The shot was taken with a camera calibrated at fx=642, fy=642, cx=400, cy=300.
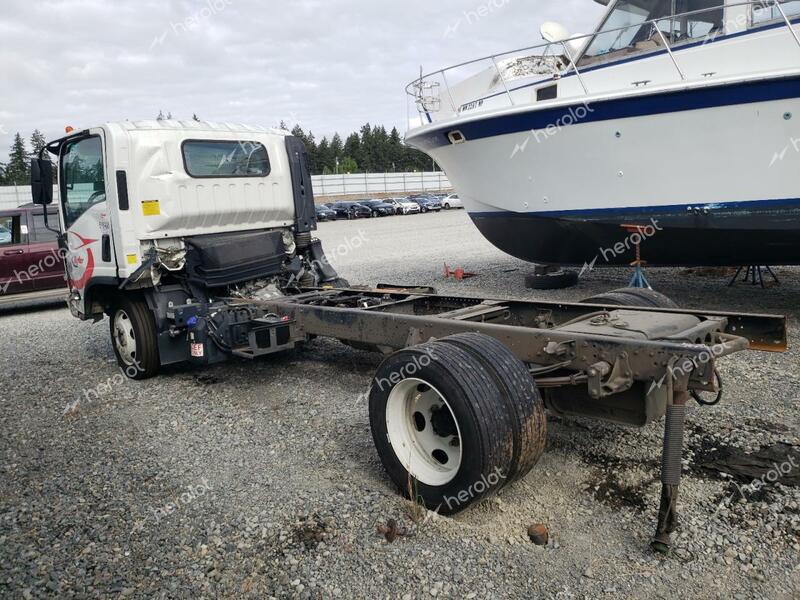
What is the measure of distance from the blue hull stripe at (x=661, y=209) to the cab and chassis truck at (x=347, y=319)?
2379 millimetres

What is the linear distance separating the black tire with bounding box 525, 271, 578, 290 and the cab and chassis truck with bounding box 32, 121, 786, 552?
4067mm

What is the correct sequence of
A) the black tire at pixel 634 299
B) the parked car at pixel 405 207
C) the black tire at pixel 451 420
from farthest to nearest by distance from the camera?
1. the parked car at pixel 405 207
2. the black tire at pixel 634 299
3. the black tire at pixel 451 420

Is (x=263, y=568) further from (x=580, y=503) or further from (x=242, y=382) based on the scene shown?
(x=242, y=382)

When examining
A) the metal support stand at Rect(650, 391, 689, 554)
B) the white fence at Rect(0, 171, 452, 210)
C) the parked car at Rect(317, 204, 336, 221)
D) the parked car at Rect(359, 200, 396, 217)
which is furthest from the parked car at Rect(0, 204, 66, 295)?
the white fence at Rect(0, 171, 452, 210)

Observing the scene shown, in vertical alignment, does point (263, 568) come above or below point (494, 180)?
below

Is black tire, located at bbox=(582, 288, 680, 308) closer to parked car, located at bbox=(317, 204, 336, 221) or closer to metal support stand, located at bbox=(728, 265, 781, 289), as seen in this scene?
metal support stand, located at bbox=(728, 265, 781, 289)

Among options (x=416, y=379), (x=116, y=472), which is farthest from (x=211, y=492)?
(x=416, y=379)

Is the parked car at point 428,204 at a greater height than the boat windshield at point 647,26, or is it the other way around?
the boat windshield at point 647,26

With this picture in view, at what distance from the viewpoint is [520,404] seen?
321 cm

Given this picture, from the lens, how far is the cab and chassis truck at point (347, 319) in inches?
126

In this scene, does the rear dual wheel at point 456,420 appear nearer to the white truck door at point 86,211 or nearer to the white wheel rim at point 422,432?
the white wheel rim at point 422,432

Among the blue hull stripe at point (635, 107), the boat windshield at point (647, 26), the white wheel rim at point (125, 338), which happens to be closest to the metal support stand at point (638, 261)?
the blue hull stripe at point (635, 107)

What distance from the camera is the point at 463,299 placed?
5484 millimetres

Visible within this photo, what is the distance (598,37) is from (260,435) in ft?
21.1
